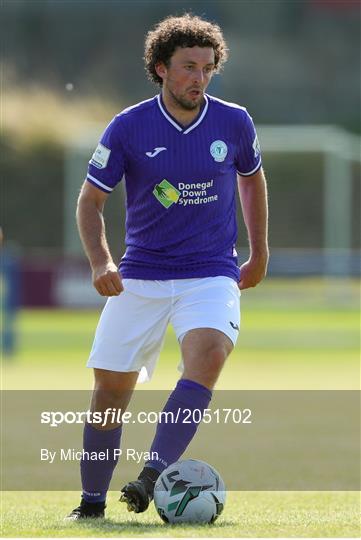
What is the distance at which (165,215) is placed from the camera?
6207 millimetres

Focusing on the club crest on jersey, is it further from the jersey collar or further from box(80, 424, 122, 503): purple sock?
box(80, 424, 122, 503): purple sock

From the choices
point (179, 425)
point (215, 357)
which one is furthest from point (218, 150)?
point (179, 425)

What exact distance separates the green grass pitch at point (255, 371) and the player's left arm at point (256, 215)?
1.13 metres

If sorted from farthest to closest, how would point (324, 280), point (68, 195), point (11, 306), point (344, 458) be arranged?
point (68, 195) → point (324, 280) → point (11, 306) → point (344, 458)

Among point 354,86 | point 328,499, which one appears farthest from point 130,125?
point 354,86

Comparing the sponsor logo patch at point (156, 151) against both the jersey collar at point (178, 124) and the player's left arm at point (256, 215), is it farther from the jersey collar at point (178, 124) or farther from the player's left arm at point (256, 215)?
the player's left arm at point (256, 215)

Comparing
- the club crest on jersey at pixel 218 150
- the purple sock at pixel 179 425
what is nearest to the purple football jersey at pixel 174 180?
the club crest on jersey at pixel 218 150

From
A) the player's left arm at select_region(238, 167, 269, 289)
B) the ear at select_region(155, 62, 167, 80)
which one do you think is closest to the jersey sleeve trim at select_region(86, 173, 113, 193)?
the ear at select_region(155, 62, 167, 80)

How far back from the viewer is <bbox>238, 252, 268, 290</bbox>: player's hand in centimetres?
656

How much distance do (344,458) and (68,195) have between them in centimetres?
2469

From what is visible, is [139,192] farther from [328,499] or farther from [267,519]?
[328,499]

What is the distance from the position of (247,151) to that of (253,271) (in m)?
0.58

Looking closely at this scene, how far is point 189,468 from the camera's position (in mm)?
5832

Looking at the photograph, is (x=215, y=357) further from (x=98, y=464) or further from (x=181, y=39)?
(x=181, y=39)
